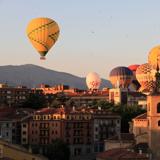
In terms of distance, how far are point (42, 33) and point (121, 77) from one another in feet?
253

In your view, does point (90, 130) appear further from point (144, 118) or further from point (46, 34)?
point (144, 118)

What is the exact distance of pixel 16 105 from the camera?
158m

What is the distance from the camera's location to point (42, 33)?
337 ft

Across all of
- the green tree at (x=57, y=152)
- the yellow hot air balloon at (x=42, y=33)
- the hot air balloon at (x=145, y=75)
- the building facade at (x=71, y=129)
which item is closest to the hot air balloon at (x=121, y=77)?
the hot air balloon at (x=145, y=75)

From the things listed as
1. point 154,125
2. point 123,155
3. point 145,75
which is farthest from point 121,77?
point 123,155

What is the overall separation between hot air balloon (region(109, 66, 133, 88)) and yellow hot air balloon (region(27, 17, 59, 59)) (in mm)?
73642

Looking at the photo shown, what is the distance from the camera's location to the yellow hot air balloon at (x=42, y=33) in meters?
103

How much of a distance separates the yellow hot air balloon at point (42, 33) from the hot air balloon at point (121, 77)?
7364 centimetres

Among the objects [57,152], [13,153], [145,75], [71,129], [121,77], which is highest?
[121,77]

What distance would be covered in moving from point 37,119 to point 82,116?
7.74 m

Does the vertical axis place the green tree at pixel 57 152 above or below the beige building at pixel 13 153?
below

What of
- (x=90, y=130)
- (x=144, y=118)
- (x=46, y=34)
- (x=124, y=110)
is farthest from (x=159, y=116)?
(x=124, y=110)

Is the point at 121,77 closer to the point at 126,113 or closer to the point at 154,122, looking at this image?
the point at 126,113

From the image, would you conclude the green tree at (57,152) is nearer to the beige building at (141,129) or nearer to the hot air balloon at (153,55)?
the beige building at (141,129)
